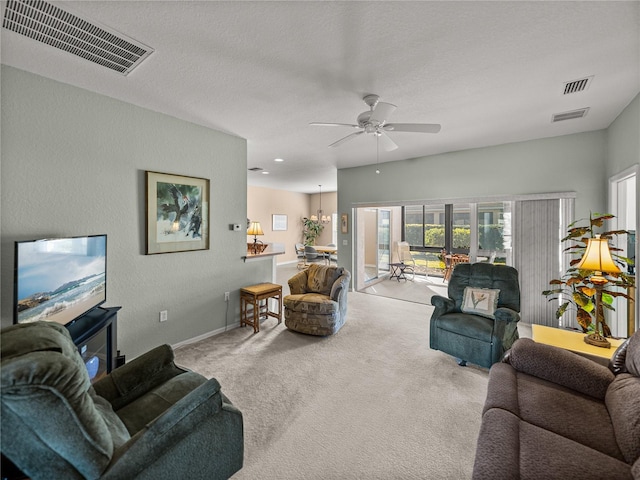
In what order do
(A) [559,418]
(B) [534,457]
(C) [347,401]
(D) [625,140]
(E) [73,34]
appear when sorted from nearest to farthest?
(B) [534,457] < (A) [559,418] < (E) [73,34] < (C) [347,401] < (D) [625,140]

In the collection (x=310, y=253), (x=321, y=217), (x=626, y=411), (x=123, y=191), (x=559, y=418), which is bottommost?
(x=559, y=418)

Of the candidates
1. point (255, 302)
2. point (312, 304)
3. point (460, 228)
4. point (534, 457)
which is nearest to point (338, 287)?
point (312, 304)

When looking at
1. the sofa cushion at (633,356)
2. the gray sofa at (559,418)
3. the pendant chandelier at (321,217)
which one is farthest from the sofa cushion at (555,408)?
the pendant chandelier at (321,217)

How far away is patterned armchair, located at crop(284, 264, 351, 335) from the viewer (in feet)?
11.8

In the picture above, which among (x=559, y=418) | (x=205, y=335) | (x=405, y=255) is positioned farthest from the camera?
(x=405, y=255)

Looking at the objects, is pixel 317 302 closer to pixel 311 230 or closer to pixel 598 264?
pixel 598 264

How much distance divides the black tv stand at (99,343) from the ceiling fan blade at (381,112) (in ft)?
9.21

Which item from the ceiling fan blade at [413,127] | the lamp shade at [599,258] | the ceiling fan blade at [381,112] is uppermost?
the ceiling fan blade at [381,112]

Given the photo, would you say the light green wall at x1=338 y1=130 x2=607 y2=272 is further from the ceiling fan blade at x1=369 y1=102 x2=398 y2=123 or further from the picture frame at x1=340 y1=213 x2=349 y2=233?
the ceiling fan blade at x1=369 y1=102 x2=398 y2=123

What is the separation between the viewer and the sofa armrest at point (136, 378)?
1597 millimetres

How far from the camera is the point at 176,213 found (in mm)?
3279

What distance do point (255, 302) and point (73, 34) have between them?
119 inches

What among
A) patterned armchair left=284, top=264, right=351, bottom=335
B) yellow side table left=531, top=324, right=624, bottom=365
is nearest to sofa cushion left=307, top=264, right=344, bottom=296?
patterned armchair left=284, top=264, right=351, bottom=335

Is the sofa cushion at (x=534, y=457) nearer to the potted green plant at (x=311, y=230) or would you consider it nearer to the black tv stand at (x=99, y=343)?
the black tv stand at (x=99, y=343)
